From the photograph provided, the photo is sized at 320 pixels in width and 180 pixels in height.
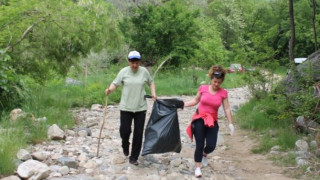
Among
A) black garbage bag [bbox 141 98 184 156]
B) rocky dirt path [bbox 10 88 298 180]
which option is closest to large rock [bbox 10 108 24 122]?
rocky dirt path [bbox 10 88 298 180]

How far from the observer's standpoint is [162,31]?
23.1 m

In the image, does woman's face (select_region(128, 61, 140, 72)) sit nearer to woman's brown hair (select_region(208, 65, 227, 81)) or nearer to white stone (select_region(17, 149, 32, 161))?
woman's brown hair (select_region(208, 65, 227, 81))

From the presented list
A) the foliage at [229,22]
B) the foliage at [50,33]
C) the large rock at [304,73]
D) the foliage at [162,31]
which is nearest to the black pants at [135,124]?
the large rock at [304,73]

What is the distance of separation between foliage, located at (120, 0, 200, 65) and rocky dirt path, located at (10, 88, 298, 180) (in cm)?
1549

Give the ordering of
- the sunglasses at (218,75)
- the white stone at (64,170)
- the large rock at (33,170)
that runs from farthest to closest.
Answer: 1. the sunglasses at (218,75)
2. the white stone at (64,170)
3. the large rock at (33,170)

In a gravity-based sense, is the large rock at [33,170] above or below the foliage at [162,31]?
below

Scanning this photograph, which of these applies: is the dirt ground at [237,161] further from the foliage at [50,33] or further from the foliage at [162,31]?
the foliage at [162,31]

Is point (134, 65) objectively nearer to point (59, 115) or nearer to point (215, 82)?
point (215, 82)

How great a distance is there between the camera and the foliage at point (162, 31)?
76.1ft

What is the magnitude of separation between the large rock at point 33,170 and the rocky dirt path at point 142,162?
0.42 ft

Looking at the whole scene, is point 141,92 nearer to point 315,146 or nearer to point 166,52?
point 315,146

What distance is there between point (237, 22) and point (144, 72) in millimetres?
35569

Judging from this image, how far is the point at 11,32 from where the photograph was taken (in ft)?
29.2

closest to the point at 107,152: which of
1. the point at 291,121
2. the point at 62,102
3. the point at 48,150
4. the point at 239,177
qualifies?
the point at 48,150
